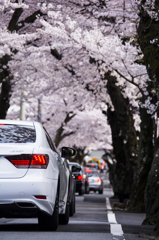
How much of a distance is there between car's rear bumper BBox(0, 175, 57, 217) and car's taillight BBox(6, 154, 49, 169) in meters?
0.15

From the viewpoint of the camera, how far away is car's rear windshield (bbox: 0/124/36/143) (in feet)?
24.7

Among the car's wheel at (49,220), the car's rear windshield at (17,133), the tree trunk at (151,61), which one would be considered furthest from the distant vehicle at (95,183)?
the car's rear windshield at (17,133)

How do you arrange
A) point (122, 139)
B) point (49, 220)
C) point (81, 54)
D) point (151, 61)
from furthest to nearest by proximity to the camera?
point (122, 139), point (81, 54), point (151, 61), point (49, 220)

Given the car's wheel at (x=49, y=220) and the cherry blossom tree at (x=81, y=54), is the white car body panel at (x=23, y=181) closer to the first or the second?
the car's wheel at (x=49, y=220)

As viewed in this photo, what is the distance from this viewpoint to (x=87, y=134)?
160 ft

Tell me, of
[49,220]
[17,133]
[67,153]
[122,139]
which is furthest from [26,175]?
[122,139]

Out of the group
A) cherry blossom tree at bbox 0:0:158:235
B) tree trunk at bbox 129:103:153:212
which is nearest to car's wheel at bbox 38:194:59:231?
cherry blossom tree at bbox 0:0:158:235

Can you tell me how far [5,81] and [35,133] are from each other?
46.2ft

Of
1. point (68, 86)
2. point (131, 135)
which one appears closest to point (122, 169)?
point (131, 135)

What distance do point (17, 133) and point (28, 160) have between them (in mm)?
625

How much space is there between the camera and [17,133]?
7.72m

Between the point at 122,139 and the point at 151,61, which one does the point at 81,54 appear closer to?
the point at 122,139

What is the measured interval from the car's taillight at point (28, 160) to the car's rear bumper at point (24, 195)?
154 millimetres

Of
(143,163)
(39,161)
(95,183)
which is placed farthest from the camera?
(95,183)
